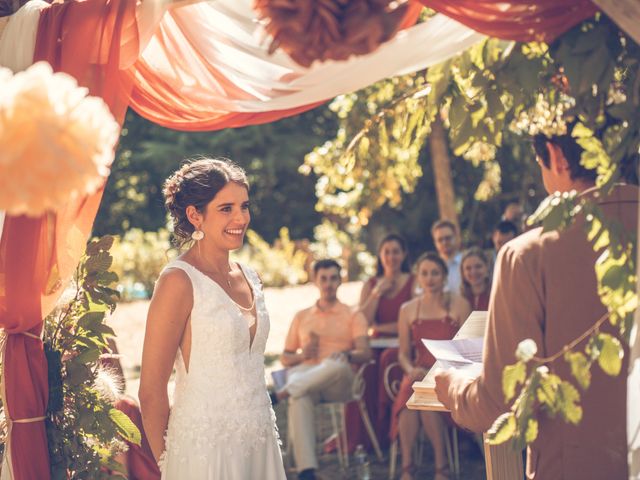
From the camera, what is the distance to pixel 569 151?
10.3 feet

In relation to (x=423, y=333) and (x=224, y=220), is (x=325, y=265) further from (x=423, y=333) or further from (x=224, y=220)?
(x=224, y=220)

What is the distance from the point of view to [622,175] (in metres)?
3.00

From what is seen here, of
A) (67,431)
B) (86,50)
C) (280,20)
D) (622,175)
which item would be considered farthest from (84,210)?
(622,175)

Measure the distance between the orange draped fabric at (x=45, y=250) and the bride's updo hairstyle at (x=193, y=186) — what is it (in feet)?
1.15

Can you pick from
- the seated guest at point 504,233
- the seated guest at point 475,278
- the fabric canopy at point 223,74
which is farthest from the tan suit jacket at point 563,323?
the seated guest at point 504,233

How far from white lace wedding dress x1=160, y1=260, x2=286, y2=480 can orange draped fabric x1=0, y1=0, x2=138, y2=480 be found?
1.53 ft

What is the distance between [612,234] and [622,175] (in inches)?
10.4

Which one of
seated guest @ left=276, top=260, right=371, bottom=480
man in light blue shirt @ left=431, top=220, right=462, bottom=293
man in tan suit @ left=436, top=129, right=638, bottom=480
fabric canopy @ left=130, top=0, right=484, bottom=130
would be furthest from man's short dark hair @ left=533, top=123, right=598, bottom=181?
man in light blue shirt @ left=431, top=220, right=462, bottom=293

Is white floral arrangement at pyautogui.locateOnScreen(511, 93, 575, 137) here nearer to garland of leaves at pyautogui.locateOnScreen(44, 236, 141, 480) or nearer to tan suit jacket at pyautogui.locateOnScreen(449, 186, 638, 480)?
tan suit jacket at pyautogui.locateOnScreen(449, 186, 638, 480)

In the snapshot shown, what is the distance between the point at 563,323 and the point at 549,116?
676mm

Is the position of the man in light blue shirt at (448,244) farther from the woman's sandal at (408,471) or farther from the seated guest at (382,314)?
the woman's sandal at (408,471)

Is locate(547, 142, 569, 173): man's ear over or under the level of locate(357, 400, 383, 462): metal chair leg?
over

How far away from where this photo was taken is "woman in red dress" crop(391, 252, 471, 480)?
7.35 meters

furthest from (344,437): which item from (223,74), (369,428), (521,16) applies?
(521,16)
